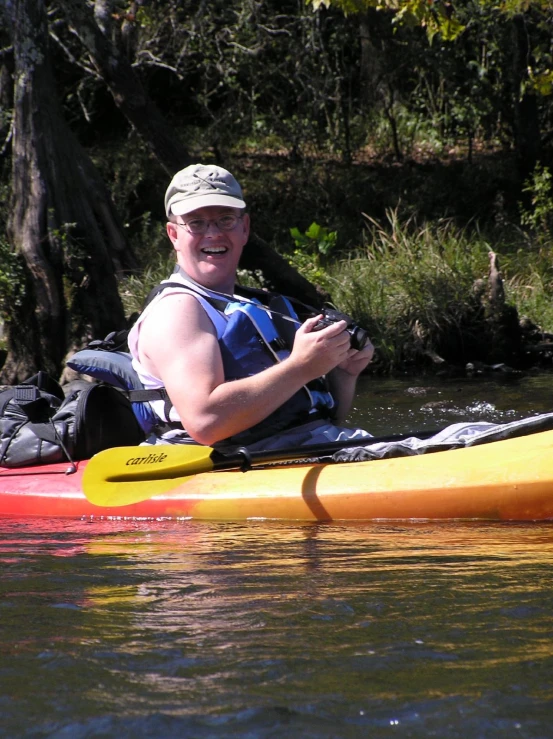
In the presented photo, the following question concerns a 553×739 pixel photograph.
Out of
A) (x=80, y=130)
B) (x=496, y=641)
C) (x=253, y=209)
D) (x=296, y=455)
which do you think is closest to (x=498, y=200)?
(x=253, y=209)

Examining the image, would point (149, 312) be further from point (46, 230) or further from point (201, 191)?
point (46, 230)

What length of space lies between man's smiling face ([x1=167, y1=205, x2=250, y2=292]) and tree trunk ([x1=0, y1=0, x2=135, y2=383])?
3947 mm

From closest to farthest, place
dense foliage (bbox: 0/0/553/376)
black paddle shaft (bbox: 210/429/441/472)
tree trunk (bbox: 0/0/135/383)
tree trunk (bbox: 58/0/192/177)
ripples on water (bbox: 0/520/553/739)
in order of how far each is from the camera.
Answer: ripples on water (bbox: 0/520/553/739) → black paddle shaft (bbox: 210/429/441/472) → tree trunk (bbox: 0/0/135/383) → tree trunk (bbox: 58/0/192/177) → dense foliage (bbox: 0/0/553/376)

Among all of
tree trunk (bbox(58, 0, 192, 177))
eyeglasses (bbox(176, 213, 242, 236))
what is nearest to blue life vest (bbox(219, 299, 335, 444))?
eyeglasses (bbox(176, 213, 242, 236))

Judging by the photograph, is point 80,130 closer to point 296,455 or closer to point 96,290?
point 96,290

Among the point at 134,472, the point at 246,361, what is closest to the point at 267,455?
the point at 246,361

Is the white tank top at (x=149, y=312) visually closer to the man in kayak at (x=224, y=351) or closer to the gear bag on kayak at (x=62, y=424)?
the man in kayak at (x=224, y=351)

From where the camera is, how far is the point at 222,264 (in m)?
3.41

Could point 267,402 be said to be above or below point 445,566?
above

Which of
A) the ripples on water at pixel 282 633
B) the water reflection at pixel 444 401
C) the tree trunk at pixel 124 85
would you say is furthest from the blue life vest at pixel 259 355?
the tree trunk at pixel 124 85

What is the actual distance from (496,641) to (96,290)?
18.2 feet

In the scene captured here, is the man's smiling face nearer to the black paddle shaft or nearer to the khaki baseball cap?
the khaki baseball cap

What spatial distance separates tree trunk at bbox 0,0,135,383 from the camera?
719cm

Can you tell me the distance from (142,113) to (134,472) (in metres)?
4.78
